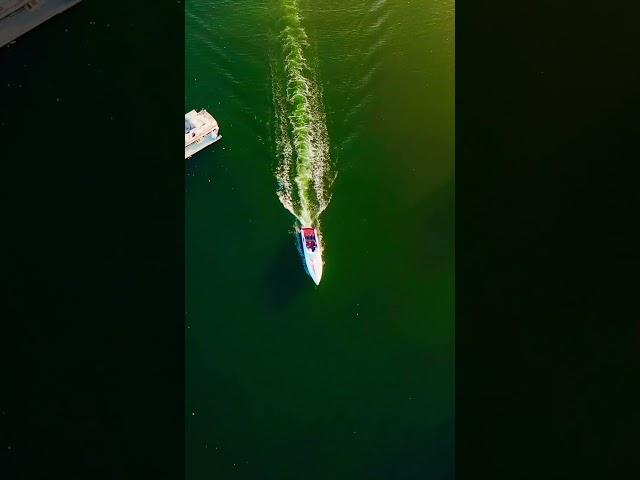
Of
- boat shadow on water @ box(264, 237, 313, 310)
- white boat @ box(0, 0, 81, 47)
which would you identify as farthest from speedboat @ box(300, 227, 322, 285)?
white boat @ box(0, 0, 81, 47)

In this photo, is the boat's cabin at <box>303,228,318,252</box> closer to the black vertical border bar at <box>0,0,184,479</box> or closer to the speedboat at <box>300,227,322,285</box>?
the speedboat at <box>300,227,322,285</box>

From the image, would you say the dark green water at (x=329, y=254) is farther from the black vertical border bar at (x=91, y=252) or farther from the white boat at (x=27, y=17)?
the white boat at (x=27, y=17)
